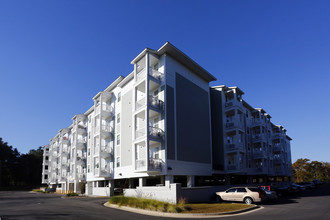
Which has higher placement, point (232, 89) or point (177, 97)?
point (232, 89)

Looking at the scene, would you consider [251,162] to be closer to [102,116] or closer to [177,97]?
[177,97]

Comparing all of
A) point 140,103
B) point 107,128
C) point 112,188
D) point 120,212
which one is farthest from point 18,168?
point 120,212

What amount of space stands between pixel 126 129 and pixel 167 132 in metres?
9.66

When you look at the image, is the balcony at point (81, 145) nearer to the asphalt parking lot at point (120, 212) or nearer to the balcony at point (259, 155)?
the asphalt parking lot at point (120, 212)

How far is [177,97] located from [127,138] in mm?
9941

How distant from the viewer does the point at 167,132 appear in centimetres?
2756

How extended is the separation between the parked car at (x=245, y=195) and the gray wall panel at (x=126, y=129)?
1523cm

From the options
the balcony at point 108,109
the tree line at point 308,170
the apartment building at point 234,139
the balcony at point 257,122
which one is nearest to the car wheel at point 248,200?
the apartment building at point 234,139

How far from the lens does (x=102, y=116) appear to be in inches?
1614

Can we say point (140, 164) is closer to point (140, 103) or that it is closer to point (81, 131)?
point (140, 103)

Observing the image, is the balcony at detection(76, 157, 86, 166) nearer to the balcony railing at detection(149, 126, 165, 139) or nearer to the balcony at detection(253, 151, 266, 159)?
the balcony railing at detection(149, 126, 165, 139)

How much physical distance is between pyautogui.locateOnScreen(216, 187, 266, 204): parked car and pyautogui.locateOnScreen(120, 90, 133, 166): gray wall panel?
50.0 feet

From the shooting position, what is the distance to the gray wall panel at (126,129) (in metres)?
34.2

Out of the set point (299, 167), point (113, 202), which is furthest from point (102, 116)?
point (299, 167)
